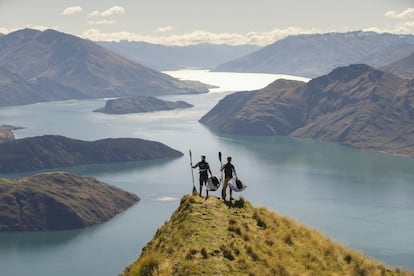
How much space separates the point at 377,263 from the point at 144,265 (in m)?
17.2

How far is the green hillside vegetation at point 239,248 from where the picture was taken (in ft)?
97.1

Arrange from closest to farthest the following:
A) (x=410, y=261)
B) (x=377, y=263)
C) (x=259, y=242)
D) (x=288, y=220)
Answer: (x=259, y=242) → (x=377, y=263) → (x=288, y=220) → (x=410, y=261)

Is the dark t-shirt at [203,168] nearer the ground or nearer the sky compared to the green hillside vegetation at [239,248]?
nearer the sky

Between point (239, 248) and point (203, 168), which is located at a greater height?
point (203, 168)

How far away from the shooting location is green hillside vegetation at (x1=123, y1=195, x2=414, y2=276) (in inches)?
1166

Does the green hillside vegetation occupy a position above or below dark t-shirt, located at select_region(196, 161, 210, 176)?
below

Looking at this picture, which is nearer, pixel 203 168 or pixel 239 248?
pixel 239 248

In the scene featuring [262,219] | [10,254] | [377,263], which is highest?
[262,219]

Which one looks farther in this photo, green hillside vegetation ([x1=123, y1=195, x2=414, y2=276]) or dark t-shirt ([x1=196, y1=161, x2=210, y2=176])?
dark t-shirt ([x1=196, y1=161, x2=210, y2=176])

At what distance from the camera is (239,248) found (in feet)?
105

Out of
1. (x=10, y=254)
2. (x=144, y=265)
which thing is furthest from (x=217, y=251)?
(x=10, y=254)

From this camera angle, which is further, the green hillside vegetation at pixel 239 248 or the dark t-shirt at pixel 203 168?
the dark t-shirt at pixel 203 168

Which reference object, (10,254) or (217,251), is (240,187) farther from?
(10,254)

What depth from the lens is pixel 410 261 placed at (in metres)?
176
